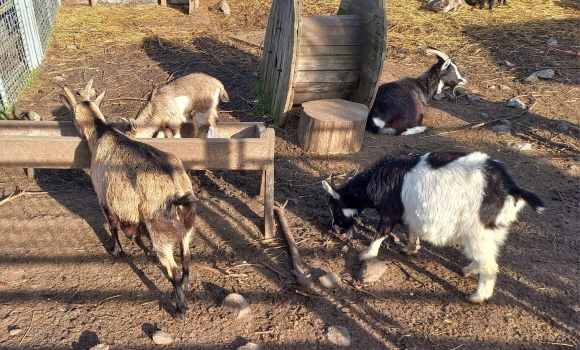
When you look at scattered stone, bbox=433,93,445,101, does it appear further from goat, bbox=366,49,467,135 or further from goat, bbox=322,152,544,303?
goat, bbox=322,152,544,303

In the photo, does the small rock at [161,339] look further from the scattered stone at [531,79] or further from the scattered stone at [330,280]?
the scattered stone at [531,79]

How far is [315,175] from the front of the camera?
5.68m

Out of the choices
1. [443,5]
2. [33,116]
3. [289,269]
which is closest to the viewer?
[289,269]

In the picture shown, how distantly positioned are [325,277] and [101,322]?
1.74 meters

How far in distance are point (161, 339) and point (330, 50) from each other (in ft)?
14.1

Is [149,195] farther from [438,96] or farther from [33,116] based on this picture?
[438,96]

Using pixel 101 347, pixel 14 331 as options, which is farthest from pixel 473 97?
pixel 14 331

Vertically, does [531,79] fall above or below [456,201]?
below

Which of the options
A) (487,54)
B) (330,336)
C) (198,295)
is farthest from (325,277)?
(487,54)

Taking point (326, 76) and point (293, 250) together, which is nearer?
point (293, 250)

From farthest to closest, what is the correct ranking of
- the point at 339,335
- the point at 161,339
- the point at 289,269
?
1. the point at 289,269
2. the point at 339,335
3. the point at 161,339

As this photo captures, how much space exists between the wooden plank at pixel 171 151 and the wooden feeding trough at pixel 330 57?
1951 mm

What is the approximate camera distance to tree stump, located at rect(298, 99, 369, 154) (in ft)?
A: 19.3

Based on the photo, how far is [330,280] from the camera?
4.11 meters
